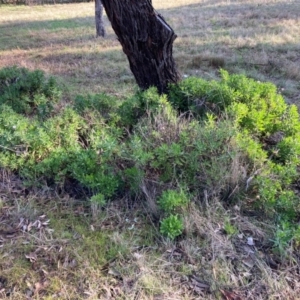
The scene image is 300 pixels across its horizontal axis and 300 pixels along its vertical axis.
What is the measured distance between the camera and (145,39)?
184 inches

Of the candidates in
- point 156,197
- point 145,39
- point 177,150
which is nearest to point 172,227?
point 156,197

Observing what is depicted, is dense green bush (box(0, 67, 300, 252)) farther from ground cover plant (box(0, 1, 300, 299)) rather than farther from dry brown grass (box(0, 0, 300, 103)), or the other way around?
dry brown grass (box(0, 0, 300, 103))

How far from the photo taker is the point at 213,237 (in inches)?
120

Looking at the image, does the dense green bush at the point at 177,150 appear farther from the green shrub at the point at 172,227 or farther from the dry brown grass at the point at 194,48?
the dry brown grass at the point at 194,48

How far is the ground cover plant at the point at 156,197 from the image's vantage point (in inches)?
110

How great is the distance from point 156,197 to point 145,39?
6.95 feet

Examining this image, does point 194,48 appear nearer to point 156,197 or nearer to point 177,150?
point 177,150

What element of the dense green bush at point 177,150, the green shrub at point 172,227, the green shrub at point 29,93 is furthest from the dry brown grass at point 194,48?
the green shrub at point 172,227

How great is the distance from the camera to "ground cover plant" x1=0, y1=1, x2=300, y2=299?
2783 mm

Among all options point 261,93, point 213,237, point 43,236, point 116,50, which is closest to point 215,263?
point 213,237

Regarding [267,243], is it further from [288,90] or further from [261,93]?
[288,90]

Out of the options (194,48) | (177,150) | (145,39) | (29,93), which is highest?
(145,39)

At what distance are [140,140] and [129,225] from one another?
0.86m

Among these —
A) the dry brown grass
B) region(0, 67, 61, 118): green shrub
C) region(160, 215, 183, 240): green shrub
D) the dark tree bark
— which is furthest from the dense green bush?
the dry brown grass
